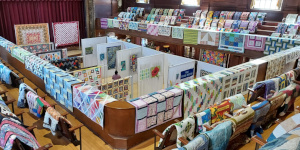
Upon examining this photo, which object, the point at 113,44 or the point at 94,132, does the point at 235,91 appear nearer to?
the point at 94,132

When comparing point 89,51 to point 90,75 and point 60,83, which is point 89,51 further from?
point 60,83

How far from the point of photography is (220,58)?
10.5 metres

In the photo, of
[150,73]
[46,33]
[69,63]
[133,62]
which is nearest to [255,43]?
[150,73]

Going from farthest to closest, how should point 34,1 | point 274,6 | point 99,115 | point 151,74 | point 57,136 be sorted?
point 34,1 < point 274,6 < point 151,74 < point 57,136 < point 99,115

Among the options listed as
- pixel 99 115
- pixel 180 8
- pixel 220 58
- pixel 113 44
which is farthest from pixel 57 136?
pixel 180 8

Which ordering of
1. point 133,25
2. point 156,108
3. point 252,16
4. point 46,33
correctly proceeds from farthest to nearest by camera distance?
1. point 46,33
2. point 133,25
3. point 252,16
4. point 156,108

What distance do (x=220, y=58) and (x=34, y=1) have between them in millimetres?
9705

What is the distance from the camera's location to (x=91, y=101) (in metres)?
4.25

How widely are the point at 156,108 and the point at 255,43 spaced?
4.56 m

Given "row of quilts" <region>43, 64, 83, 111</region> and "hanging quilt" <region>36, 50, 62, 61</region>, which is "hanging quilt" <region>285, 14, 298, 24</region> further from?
"hanging quilt" <region>36, 50, 62, 61</region>

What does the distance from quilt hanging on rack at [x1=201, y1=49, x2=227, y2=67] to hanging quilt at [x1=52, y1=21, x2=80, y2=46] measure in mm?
7366

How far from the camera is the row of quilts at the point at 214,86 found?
466 cm

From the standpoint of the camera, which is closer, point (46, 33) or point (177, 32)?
point (177, 32)

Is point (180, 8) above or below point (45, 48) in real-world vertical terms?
above
